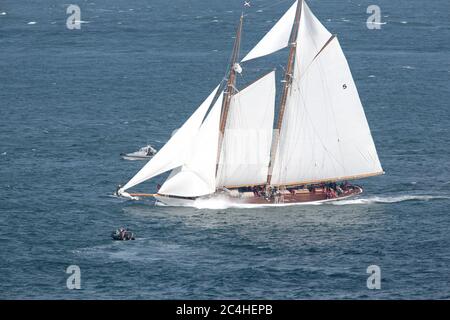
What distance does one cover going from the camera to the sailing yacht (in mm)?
132250

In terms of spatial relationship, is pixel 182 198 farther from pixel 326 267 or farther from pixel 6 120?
pixel 6 120

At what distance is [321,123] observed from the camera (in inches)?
5379

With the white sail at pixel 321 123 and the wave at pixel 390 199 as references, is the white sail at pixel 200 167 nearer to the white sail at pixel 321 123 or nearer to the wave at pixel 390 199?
the white sail at pixel 321 123

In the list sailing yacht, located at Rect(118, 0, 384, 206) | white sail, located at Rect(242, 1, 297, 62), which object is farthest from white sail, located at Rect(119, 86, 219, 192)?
white sail, located at Rect(242, 1, 297, 62)

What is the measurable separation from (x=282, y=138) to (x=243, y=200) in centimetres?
827

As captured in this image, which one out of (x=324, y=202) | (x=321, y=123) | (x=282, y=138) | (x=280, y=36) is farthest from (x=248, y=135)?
(x=280, y=36)

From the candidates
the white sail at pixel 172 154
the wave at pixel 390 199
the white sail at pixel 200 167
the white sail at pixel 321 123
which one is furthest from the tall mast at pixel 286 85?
the white sail at pixel 172 154

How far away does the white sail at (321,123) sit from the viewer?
442 feet

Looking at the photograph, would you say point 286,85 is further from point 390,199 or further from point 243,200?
point 390,199

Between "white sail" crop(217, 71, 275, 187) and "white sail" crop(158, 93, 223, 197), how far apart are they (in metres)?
1.94

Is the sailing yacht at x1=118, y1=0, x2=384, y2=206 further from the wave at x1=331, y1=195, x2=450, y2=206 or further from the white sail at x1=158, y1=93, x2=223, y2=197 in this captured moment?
the wave at x1=331, y1=195, x2=450, y2=206

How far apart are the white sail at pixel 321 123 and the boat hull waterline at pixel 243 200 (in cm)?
266

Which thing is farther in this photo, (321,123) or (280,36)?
(321,123)

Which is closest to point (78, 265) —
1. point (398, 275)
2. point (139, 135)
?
point (398, 275)
